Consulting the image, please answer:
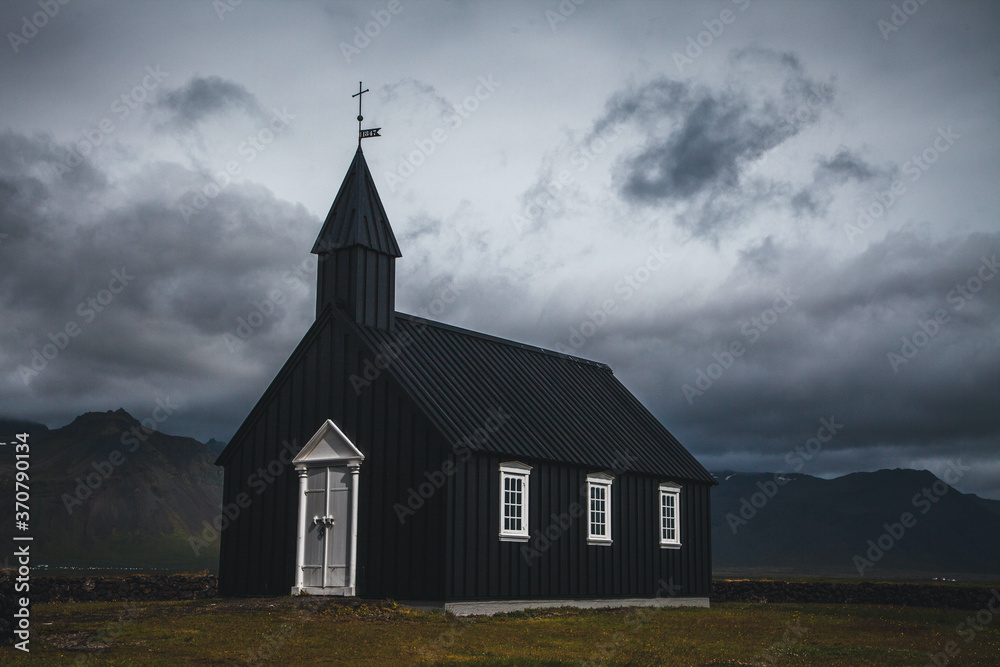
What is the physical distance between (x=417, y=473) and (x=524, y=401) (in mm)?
5667

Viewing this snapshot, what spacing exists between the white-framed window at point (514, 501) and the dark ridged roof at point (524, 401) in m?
0.44

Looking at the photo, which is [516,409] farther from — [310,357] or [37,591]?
[37,591]

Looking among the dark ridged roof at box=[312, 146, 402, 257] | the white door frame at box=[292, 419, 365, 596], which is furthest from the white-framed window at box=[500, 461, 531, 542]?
A: the dark ridged roof at box=[312, 146, 402, 257]

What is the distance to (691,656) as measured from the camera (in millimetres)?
16906

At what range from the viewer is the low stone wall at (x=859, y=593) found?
32.8 meters

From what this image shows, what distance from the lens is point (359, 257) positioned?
26.2 metres

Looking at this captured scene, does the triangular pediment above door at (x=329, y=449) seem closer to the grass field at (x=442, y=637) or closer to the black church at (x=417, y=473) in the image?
the black church at (x=417, y=473)

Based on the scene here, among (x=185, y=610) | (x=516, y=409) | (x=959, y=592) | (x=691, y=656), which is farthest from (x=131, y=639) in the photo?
(x=959, y=592)

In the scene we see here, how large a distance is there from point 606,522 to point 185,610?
470 inches

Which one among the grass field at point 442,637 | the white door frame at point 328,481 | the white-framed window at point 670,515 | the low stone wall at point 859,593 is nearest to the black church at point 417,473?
the white door frame at point 328,481

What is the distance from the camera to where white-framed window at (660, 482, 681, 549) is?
30.6 m

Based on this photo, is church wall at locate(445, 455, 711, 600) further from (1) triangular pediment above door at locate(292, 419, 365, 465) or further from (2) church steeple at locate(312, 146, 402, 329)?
(2) church steeple at locate(312, 146, 402, 329)

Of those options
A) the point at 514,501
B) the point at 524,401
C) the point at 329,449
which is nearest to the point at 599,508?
the point at 524,401

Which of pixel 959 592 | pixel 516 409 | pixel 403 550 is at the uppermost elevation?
pixel 516 409
